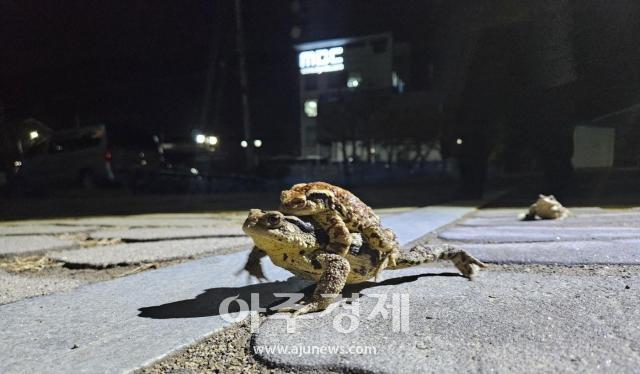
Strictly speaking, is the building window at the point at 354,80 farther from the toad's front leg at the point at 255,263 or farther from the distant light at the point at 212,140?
the toad's front leg at the point at 255,263

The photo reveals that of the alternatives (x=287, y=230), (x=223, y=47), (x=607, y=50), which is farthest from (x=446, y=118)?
(x=223, y=47)

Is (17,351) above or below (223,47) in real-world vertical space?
below

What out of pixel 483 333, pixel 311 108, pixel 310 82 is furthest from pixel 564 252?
pixel 311 108

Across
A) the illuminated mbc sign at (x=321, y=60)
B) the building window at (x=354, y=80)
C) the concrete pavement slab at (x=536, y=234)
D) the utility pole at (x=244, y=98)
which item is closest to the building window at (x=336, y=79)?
the building window at (x=354, y=80)

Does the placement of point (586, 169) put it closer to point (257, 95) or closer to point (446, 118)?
point (446, 118)

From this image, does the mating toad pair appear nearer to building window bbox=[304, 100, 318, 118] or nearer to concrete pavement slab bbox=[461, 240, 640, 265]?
concrete pavement slab bbox=[461, 240, 640, 265]

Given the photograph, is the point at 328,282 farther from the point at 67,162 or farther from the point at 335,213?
the point at 67,162
